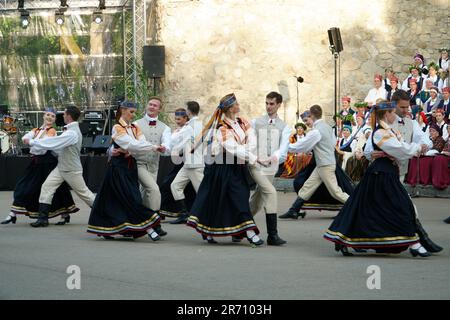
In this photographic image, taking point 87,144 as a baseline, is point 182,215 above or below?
below

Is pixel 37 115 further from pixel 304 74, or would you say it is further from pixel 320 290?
pixel 320 290

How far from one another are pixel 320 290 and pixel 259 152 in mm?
4745

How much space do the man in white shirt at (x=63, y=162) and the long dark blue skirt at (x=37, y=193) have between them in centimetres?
16

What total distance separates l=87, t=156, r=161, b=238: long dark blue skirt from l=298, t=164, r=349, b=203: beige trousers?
361 cm

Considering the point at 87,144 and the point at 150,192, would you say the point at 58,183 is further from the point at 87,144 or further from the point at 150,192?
the point at 87,144

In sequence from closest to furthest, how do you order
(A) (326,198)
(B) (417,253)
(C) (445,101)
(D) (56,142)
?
(B) (417,253)
(D) (56,142)
(A) (326,198)
(C) (445,101)

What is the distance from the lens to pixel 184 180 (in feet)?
48.9

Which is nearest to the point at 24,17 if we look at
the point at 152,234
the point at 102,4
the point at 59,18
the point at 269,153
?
the point at 59,18

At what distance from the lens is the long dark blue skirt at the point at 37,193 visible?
14352 millimetres

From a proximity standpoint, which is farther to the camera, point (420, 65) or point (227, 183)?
point (420, 65)

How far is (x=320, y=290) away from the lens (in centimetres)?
825

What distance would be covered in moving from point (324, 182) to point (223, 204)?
4011 mm

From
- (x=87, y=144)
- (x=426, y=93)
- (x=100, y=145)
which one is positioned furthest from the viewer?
(x=87, y=144)

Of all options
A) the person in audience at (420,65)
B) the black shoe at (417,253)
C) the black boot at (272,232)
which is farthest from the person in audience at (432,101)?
the black shoe at (417,253)
